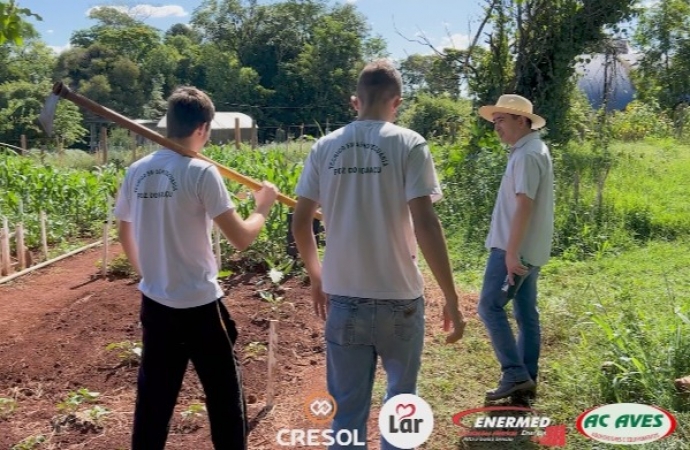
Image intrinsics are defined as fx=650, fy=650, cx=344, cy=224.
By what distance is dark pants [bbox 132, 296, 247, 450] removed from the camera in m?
2.93

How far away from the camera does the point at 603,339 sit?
442 centimetres

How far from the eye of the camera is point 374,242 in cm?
258

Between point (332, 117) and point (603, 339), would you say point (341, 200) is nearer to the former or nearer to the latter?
point (603, 339)

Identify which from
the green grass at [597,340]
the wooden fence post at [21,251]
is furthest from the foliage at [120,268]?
the green grass at [597,340]

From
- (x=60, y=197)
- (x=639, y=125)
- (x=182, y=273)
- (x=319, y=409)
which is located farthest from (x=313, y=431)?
(x=639, y=125)

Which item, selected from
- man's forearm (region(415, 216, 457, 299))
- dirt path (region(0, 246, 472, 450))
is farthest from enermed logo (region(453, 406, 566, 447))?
man's forearm (region(415, 216, 457, 299))

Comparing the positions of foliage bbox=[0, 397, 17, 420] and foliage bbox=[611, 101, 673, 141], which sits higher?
foliage bbox=[611, 101, 673, 141]

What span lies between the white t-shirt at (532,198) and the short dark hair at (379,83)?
121 cm

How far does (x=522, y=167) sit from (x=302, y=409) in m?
1.95

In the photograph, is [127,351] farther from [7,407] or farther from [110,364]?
[7,407]

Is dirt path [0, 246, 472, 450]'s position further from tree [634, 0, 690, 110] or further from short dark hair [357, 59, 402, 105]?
tree [634, 0, 690, 110]

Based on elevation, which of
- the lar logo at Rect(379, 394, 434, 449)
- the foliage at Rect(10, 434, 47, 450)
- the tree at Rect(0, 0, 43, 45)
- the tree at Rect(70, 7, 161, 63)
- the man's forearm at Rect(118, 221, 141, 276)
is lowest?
the foliage at Rect(10, 434, 47, 450)

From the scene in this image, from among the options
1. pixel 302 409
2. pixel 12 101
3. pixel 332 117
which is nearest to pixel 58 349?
pixel 302 409

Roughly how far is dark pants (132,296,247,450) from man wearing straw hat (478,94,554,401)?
1546mm
